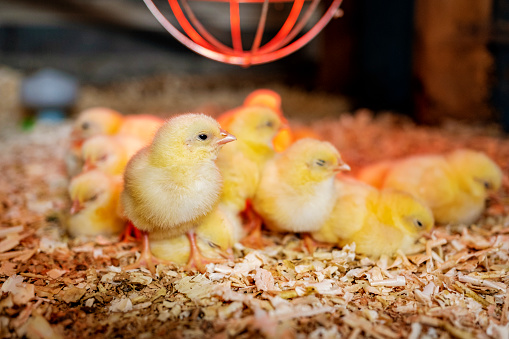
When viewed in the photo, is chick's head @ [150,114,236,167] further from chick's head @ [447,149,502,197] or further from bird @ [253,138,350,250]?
chick's head @ [447,149,502,197]

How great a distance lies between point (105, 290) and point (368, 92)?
5336mm

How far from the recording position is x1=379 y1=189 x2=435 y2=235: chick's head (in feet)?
7.96

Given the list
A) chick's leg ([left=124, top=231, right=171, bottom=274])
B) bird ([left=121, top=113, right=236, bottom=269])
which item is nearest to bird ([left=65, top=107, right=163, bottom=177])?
chick's leg ([left=124, top=231, right=171, bottom=274])

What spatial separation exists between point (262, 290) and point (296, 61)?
6749mm

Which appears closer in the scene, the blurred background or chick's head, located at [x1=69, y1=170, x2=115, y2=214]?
chick's head, located at [x1=69, y1=170, x2=115, y2=214]

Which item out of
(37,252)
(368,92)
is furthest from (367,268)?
(368,92)

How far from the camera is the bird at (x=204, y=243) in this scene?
233 cm

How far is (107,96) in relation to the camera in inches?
273

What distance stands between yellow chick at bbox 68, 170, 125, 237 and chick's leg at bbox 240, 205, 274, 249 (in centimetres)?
75

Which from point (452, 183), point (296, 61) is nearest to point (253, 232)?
point (452, 183)

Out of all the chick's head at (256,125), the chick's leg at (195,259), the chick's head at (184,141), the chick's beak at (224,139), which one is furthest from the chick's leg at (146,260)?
the chick's head at (256,125)

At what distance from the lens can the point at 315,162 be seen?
2.39 metres

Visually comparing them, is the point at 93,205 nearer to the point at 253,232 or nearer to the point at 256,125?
the point at 253,232

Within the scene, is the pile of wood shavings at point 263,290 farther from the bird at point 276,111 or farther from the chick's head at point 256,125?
the bird at point 276,111
